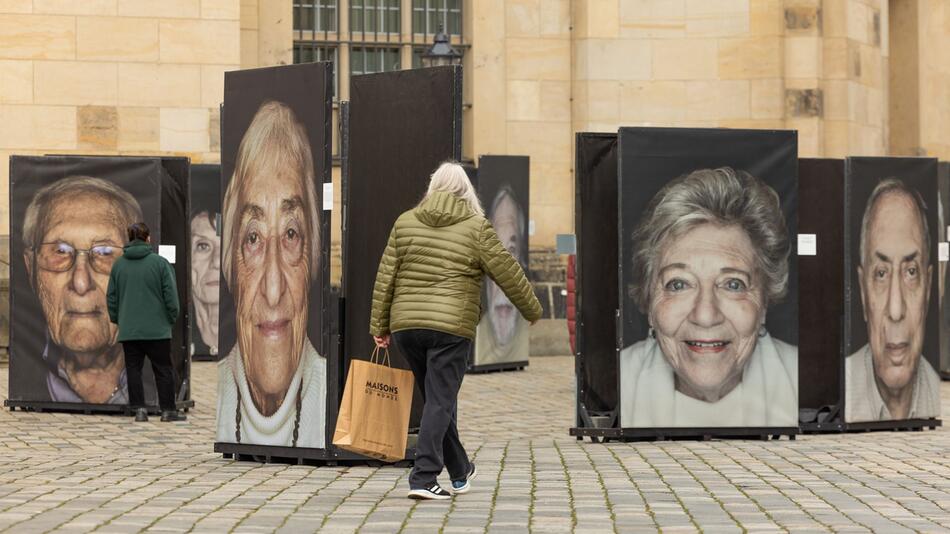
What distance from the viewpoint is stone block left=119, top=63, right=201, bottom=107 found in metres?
22.7

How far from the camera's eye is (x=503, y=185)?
70.2 feet

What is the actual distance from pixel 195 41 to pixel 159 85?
678mm

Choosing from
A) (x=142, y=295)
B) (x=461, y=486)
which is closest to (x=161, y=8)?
(x=142, y=295)

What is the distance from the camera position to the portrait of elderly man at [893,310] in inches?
567

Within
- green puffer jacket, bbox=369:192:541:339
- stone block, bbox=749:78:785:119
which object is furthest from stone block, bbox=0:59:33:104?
green puffer jacket, bbox=369:192:541:339

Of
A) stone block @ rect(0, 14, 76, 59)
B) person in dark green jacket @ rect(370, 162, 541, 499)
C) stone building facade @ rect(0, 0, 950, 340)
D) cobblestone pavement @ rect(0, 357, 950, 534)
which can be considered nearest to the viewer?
cobblestone pavement @ rect(0, 357, 950, 534)

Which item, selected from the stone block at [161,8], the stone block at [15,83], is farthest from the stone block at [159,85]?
the stone block at [15,83]

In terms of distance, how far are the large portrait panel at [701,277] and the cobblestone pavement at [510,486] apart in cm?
35

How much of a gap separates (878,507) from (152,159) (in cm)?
822

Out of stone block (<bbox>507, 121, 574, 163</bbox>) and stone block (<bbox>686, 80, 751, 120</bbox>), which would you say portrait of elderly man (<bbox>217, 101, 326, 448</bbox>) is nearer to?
stone block (<bbox>507, 121, 574, 163</bbox>)

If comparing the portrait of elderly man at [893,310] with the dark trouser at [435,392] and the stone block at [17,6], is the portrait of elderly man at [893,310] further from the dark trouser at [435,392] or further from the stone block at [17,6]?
the stone block at [17,6]

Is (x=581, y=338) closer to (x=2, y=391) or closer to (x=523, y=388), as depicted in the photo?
(x=523, y=388)

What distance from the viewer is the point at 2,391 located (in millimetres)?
18312

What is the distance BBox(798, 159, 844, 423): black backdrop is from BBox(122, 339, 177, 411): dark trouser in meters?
4.90
